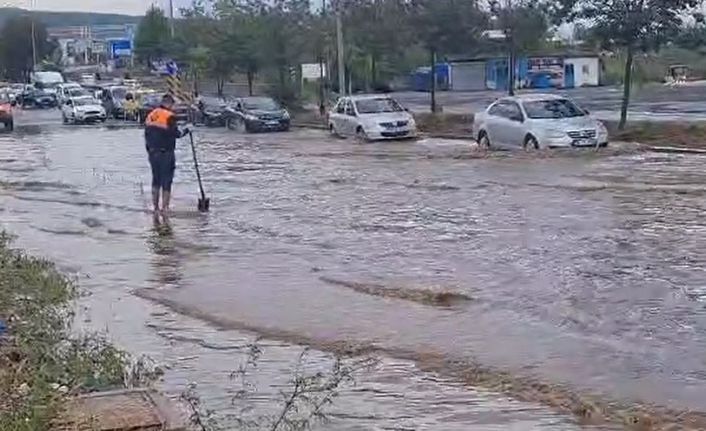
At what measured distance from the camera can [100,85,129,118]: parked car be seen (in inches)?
2447

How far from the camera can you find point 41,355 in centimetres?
910

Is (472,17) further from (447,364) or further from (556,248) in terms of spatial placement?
(447,364)

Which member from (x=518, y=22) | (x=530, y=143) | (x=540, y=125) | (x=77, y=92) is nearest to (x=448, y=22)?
(x=518, y=22)

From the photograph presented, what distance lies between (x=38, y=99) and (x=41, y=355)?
75730 mm

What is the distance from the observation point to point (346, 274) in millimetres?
14352

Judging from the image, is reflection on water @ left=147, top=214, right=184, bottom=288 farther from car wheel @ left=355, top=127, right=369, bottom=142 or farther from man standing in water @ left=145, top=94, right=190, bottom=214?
car wheel @ left=355, top=127, right=369, bottom=142

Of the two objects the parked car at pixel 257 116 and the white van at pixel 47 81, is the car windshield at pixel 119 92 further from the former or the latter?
the white van at pixel 47 81

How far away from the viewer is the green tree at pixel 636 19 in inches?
1277

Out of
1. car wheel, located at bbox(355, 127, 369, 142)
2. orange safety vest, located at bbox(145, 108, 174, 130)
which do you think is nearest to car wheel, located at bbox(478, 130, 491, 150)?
car wheel, located at bbox(355, 127, 369, 142)

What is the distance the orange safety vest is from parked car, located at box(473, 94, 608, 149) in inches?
467

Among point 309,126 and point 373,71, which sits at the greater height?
point 373,71

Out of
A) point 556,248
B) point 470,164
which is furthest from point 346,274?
point 470,164

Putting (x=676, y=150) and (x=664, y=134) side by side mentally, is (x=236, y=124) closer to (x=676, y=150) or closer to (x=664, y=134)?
(x=664, y=134)

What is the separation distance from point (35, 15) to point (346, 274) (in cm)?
12366
